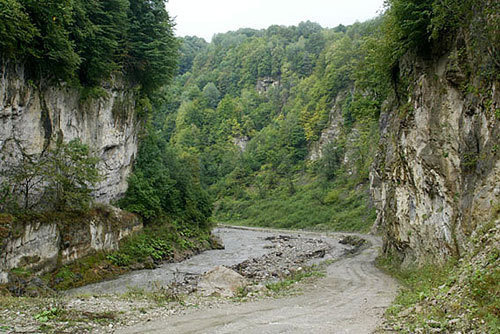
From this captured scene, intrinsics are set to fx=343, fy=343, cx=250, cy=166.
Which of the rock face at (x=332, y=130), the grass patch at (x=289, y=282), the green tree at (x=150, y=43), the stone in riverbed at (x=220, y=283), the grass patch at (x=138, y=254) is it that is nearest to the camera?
the stone in riverbed at (x=220, y=283)

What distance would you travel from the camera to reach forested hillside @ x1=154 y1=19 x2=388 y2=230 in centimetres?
5069

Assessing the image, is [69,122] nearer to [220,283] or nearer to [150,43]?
[150,43]

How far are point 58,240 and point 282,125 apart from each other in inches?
2781

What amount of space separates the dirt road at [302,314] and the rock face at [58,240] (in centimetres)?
1028

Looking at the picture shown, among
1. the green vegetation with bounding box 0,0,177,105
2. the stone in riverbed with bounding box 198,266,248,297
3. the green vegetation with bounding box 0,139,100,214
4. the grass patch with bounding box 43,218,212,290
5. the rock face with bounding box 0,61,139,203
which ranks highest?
the green vegetation with bounding box 0,0,177,105

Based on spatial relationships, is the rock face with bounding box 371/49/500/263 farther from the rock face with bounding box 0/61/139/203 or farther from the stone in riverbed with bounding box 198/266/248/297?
the rock face with bounding box 0/61/139/203

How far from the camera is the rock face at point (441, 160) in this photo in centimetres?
978

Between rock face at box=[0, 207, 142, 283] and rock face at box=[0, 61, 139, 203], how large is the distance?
263 cm

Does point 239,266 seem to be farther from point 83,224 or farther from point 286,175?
point 286,175

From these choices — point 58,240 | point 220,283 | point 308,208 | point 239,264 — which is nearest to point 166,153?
point 239,264

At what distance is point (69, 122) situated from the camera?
21844 millimetres

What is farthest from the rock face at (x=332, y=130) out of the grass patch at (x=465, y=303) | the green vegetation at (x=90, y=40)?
the grass patch at (x=465, y=303)

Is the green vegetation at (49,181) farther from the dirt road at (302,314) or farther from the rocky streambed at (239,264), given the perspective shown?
the dirt road at (302,314)

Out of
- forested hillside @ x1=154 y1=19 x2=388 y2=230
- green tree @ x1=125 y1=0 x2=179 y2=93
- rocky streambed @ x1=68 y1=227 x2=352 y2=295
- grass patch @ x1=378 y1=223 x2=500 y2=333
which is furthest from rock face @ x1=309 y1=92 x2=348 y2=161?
grass patch @ x1=378 y1=223 x2=500 y2=333
